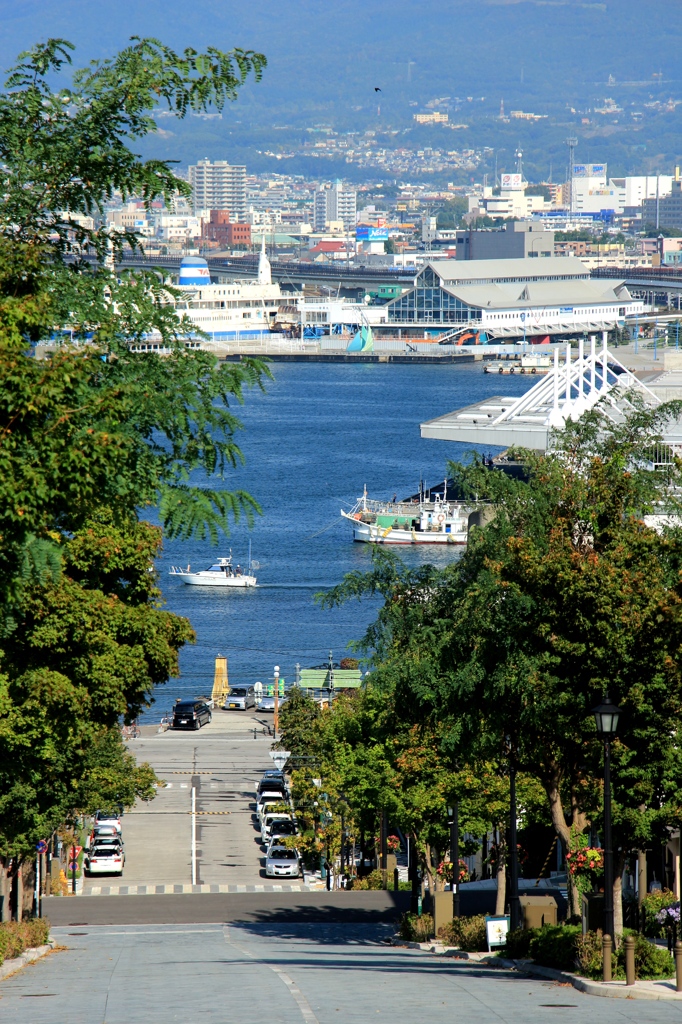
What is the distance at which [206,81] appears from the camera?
8.46 meters

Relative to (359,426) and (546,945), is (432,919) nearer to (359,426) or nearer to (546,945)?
(546,945)

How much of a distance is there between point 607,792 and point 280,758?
75.8ft

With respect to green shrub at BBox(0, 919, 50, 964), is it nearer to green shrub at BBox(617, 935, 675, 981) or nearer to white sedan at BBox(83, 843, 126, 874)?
green shrub at BBox(617, 935, 675, 981)

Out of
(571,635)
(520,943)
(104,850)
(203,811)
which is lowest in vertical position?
(203,811)

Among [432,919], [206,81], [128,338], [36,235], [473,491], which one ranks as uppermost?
[206,81]

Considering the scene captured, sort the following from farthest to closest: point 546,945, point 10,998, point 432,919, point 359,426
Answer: point 359,426 < point 432,919 < point 546,945 < point 10,998

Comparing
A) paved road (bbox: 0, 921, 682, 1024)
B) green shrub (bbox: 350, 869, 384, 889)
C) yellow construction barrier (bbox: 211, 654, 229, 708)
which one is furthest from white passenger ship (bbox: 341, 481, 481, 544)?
paved road (bbox: 0, 921, 682, 1024)

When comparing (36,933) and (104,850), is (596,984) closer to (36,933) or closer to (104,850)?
(36,933)

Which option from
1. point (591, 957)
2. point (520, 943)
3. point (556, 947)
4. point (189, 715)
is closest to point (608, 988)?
point (591, 957)

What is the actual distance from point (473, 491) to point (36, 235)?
666 cm

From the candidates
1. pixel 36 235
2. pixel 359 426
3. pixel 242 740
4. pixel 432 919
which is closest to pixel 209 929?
pixel 432 919

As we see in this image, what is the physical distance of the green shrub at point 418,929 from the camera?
696 inches

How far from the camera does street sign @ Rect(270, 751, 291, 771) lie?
3353 centimetres

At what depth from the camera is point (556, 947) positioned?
1217 centimetres
